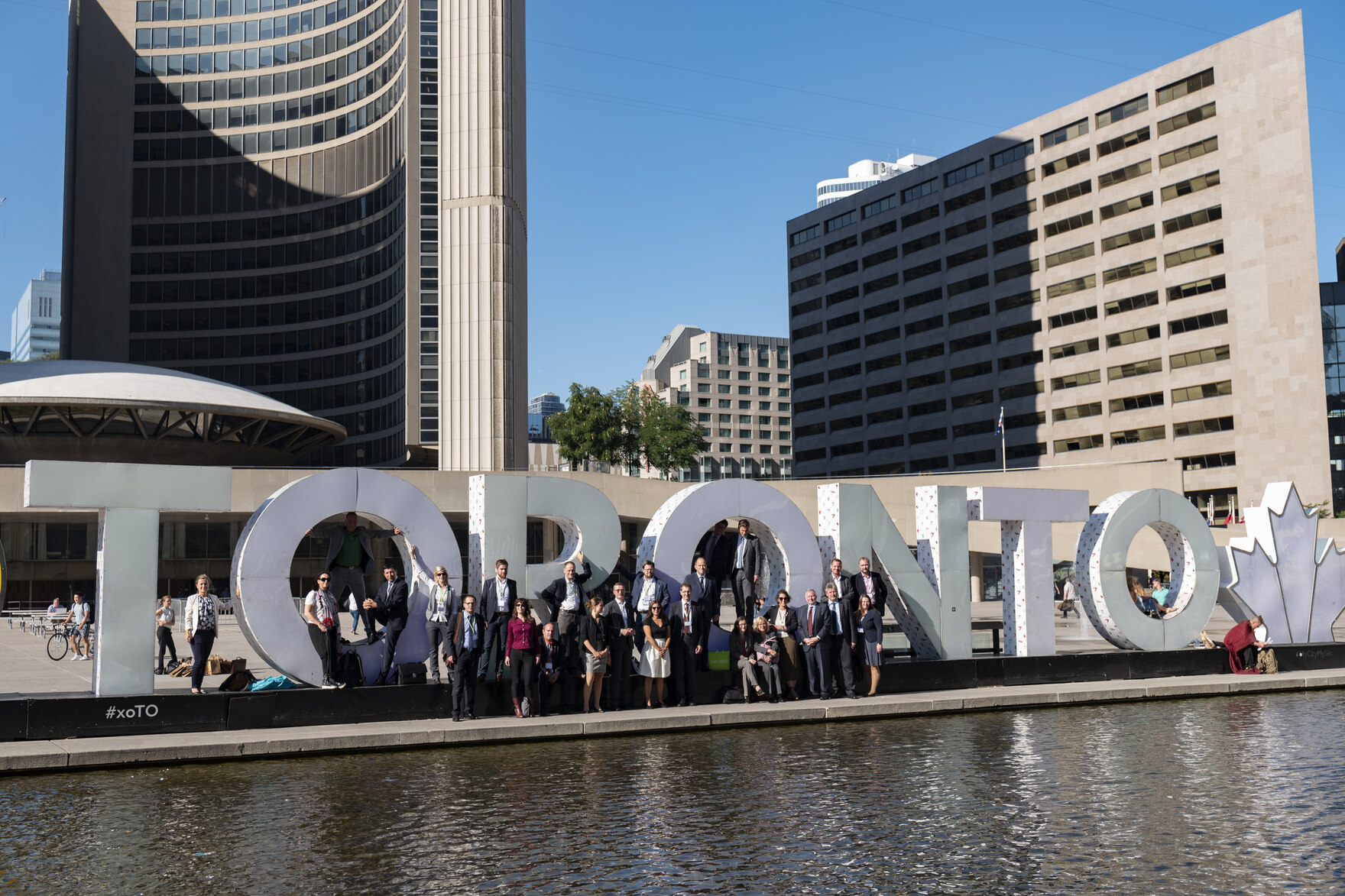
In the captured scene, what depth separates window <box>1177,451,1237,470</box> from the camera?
8325cm

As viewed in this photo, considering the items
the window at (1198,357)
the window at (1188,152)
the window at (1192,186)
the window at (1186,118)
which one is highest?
the window at (1186,118)

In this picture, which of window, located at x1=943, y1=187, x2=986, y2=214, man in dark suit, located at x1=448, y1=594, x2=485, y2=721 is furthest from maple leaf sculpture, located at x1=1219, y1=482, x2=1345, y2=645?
window, located at x1=943, y1=187, x2=986, y2=214

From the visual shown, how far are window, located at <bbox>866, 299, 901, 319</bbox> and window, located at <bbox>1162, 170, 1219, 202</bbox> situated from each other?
3134 cm

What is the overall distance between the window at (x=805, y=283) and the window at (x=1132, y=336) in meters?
40.0

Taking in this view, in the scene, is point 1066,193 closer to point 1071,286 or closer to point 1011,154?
point 1071,286

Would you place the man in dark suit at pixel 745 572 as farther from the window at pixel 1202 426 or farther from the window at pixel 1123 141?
the window at pixel 1123 141

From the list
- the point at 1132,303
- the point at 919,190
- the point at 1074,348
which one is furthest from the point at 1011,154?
the point at 1132,303

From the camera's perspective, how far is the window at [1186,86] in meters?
85.6

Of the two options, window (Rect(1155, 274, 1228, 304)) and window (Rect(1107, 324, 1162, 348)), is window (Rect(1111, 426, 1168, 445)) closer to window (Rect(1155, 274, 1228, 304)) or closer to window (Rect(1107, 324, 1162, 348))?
window (Rect(1107, 324, 1162, 348))

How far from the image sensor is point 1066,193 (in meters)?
97.3

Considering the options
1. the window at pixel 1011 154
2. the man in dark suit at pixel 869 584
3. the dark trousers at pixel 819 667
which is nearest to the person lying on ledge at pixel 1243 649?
the man in dark suit at pixel 869 584

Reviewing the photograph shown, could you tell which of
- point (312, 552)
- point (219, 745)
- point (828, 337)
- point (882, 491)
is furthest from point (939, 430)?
point (219, 745)

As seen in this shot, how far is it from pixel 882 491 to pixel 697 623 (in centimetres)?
4904

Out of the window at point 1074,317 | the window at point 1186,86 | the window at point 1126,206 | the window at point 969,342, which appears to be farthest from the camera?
the window at point 969,342
